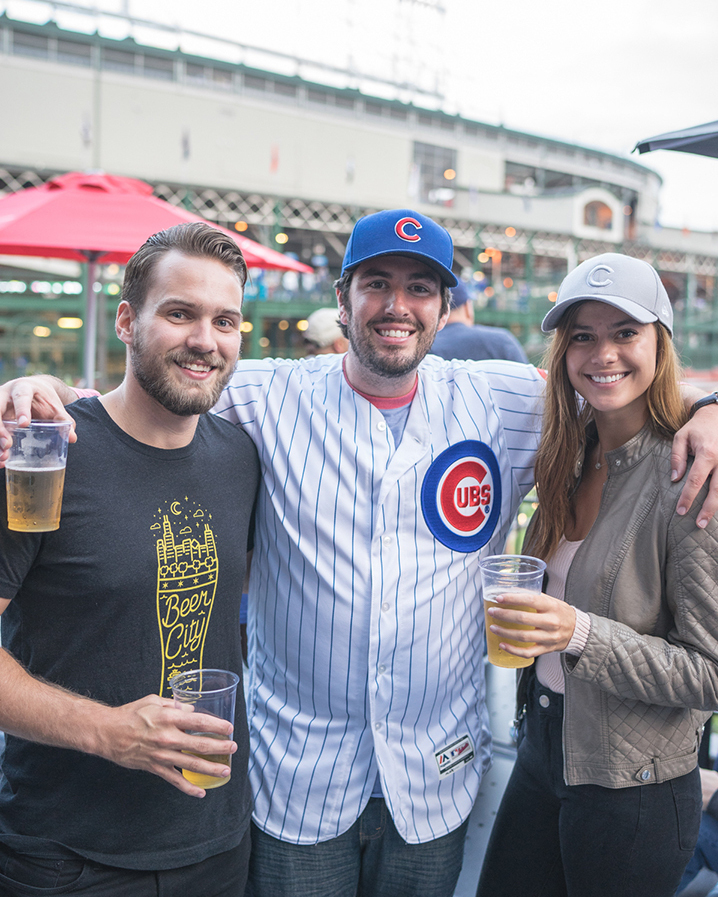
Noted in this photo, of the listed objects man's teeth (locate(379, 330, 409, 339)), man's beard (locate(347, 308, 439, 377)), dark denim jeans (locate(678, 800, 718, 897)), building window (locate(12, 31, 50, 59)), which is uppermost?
building window (locate(12, 31, 50, 59))

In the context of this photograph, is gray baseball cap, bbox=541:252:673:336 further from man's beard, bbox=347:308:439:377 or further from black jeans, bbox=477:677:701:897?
black jeans, bbox=477:677:701:897

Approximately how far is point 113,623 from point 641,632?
138 centimetres

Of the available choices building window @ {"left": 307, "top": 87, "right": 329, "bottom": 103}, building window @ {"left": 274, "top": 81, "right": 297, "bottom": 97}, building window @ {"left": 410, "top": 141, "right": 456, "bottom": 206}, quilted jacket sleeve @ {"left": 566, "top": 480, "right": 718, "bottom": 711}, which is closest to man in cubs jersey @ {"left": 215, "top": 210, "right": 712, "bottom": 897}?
quilted jacket sleeve @ {"left": 566, "top": 480, "right": 718, "bottom": 711}

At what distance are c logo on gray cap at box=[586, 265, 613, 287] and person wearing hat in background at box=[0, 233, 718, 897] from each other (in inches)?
17.8

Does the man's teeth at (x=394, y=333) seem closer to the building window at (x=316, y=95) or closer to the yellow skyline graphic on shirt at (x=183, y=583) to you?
the yellow skyline graphic on shirt at (x=183, y=583)

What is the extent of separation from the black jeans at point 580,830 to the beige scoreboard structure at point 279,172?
72.0 feet

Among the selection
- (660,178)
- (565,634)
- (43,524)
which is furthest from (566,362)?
(660,178)

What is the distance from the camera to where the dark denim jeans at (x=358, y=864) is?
2008 mm

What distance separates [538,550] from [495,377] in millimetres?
624

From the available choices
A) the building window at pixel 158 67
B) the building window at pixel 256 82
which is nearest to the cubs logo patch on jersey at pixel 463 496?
the building window at pixel 158 67

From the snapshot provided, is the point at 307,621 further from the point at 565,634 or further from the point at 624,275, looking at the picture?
the point at 624,275

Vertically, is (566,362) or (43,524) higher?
(566,362)

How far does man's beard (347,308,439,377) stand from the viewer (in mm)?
2121

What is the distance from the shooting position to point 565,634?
1.69 m
